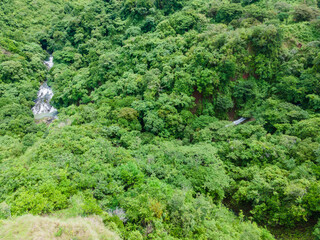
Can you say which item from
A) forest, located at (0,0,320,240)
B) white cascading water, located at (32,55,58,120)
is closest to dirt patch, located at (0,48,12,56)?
forest, located at (0,0,320,240)

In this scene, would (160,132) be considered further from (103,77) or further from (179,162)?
(103,77)

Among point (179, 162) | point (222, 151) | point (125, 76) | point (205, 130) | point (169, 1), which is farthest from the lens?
point (169, 1)

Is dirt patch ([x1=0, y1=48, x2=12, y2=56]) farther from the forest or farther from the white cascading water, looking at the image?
the white cascading water

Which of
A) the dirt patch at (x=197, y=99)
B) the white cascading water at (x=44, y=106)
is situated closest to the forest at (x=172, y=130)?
the dirt patch at (x=197, y=99)

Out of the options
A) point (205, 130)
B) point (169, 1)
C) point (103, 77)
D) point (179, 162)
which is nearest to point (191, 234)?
point (179, 162)

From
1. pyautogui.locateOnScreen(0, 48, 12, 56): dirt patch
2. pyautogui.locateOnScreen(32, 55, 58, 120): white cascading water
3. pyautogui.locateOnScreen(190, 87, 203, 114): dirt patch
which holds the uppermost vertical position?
pyautogui.locateOnScreen(0, 48, 12, 56): dirt patch

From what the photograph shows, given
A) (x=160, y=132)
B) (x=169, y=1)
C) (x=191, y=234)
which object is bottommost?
(x=160, y=132)
